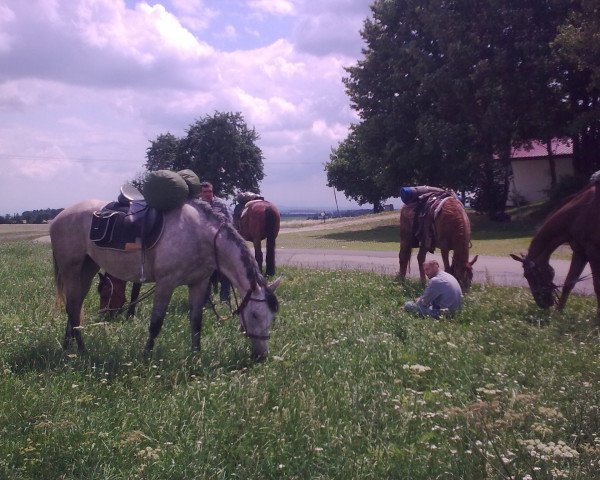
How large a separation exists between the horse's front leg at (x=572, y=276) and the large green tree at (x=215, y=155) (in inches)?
1597

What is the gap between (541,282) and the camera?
958 centimetres

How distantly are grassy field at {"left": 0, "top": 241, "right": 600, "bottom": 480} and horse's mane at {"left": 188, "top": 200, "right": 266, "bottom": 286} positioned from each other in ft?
2.62

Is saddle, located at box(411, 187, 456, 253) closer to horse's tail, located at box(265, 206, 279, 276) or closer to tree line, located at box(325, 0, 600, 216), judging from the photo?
horse's tail, located at box(265, 206, 279, 276)

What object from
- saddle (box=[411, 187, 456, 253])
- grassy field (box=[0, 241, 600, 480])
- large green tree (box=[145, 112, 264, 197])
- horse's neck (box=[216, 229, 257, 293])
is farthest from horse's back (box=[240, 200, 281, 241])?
large green tree (box=[145, 112, 264, 197])

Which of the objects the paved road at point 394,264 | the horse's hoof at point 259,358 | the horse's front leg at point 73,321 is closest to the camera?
the horse's hoof at point 259,358

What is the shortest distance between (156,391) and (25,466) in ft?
5.23

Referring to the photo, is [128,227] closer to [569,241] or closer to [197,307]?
[197,307]

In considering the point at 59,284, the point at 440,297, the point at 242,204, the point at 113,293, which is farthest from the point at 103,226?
the point at 242,204

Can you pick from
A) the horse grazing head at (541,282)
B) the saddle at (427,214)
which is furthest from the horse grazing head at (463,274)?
the horse grazing head at (541,282)

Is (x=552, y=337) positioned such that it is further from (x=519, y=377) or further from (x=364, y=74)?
(x=364, y=74)

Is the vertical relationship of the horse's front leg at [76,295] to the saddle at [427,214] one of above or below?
below

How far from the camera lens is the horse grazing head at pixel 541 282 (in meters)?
9.49

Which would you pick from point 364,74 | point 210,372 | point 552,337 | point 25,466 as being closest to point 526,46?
point 364,74

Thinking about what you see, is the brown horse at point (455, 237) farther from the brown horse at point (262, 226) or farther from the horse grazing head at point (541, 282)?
the brown horse at point (262, 226)
